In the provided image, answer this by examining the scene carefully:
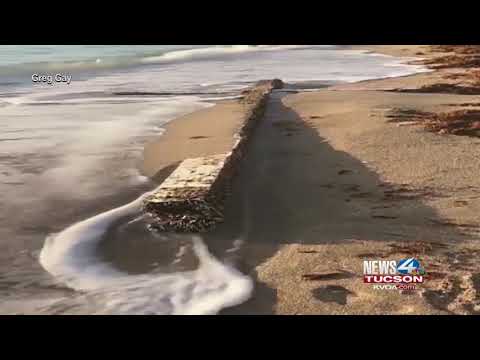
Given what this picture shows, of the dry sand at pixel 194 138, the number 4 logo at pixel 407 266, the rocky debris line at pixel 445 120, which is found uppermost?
the rocky debris line at pixel 445 120

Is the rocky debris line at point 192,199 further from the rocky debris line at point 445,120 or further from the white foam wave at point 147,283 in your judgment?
the rocky debris line at point 445,120

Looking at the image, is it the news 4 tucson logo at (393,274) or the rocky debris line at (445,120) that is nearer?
the news 4 tucson logo at (393,274)

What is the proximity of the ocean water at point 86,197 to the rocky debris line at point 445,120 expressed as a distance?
3.25 m

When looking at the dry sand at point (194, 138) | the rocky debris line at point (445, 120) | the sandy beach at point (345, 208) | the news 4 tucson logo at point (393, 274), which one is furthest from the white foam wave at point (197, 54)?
the news 4 tucson logo at point (393, 274)

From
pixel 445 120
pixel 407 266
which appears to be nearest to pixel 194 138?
pixel 445 120

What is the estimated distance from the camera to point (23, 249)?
3408 millimetres

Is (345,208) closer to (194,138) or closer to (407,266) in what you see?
(407,266)

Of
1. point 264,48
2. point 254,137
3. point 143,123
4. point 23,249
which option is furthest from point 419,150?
point 264,48

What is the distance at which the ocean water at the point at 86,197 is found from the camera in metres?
2.77

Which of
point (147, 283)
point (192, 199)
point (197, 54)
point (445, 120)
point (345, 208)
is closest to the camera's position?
point (147, 283)

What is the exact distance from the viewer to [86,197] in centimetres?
443

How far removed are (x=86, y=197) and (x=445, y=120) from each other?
4.37 metres

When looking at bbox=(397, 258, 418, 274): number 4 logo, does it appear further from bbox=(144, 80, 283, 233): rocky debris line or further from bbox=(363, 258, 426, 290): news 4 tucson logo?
bbox=(144, 80, 283, 233): rocky debris line

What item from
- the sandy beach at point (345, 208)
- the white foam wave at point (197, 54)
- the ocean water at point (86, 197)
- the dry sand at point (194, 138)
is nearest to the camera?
the sandy beach at point (345, 208)
